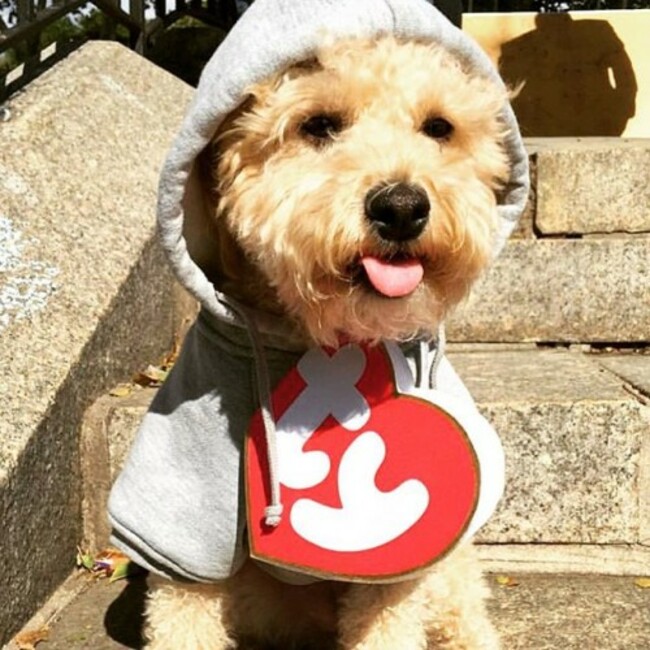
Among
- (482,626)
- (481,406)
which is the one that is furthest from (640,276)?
(482,626)

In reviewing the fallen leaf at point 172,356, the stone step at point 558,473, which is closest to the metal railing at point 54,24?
the fallen leaf at point 172,356

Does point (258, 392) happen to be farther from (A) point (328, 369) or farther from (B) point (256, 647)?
(B) point (256, 647)

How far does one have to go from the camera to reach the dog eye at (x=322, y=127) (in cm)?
199

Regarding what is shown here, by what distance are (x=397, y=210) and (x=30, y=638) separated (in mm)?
1276

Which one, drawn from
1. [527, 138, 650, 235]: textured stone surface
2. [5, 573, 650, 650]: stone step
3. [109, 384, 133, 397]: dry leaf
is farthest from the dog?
[527, 138, 650, 235]: textured stone surface

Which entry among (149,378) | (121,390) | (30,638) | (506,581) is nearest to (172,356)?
(149,378)

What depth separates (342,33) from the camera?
1.93 meters

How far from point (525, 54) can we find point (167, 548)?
12.5 ft

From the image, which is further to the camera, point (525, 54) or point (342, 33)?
point (525, 54)

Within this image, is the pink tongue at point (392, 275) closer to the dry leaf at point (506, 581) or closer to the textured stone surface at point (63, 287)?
the textured stone surface at point (63, 287)

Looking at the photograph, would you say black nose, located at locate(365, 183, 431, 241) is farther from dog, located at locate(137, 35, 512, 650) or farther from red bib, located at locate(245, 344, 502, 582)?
red bib, located at locate(245, 344, 502, 582)

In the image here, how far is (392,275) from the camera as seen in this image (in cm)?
188

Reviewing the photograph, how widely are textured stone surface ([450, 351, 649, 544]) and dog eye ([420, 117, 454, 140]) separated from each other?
816 mm

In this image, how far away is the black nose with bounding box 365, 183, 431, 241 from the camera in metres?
1.80
